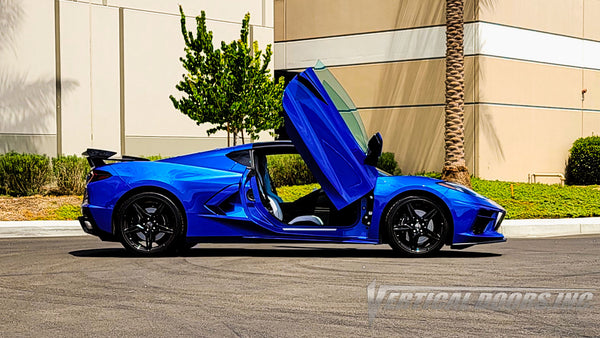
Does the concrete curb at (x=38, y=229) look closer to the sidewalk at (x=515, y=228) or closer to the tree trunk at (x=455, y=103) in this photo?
the sidewalk at (x=515, y=228)

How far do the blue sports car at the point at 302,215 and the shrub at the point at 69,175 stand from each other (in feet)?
30.6

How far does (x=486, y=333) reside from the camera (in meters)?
5.80

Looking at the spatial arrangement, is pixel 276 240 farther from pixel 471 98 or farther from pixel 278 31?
pixel 278 31

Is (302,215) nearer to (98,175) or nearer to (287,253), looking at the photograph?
(287,253)

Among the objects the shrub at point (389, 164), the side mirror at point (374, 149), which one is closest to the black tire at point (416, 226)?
the side mirror at point (374, 149)

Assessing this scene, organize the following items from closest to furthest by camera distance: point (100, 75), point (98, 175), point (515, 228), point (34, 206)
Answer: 1. point (98, 175)
2. point (515, 228)
3. point (34, 206)
4. point (100, 75)

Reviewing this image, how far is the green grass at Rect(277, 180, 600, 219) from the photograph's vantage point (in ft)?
55.1

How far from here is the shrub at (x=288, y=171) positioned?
22.4 metres

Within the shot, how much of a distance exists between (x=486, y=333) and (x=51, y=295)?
3.57m

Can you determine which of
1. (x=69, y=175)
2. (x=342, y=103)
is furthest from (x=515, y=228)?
(x=69, y=175)

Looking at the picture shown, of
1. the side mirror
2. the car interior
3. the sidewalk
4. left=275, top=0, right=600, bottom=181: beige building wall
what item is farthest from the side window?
the side mirror

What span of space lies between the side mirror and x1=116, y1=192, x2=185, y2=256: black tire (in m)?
2.18

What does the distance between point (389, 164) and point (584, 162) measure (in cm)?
537

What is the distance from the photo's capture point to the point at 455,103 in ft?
66.0
